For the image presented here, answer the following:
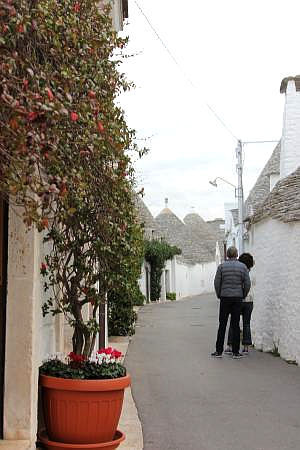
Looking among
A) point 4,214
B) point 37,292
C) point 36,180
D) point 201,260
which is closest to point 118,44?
point 4,214

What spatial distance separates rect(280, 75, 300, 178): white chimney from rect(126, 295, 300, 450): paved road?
19.5 feet

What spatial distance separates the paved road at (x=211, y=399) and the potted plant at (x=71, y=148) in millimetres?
1449

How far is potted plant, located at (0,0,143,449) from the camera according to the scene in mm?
3396

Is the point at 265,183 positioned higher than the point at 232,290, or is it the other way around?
the point at 265,183

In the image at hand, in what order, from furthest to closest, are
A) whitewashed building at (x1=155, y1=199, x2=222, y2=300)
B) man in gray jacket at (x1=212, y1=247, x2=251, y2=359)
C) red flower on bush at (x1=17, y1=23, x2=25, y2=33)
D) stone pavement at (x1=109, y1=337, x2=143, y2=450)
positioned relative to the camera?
whitewashed building at (x1=155, y1=199, x2=222, y2=300)
man in gray jacket at (x1=212, y1=247, x2=251, y2=359)
stone pavement at (x1=109, y1=337, x2=143, y2=450)
red flower on bush at (x1=17, y1=23, x2=25, y2=33)

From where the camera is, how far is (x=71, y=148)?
167 inches

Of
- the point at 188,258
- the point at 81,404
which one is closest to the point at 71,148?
the point at 81,404

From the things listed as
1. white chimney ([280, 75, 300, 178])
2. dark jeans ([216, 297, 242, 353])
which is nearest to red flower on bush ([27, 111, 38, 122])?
dark jeans ([216, 297, 242, 353])

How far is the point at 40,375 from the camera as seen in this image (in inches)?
216

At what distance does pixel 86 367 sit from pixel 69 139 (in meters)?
2.28

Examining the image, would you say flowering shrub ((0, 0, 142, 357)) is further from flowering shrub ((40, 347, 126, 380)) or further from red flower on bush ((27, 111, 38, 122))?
flowering shrub ((40, 347, 126, 380))

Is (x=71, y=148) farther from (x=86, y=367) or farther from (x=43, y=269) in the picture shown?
(x=86, y=367)

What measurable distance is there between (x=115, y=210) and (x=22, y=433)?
190 centimetres

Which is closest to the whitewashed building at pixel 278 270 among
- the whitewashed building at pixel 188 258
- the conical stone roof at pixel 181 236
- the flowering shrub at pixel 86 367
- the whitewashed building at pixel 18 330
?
the flowering shrub at pixel 86 367
